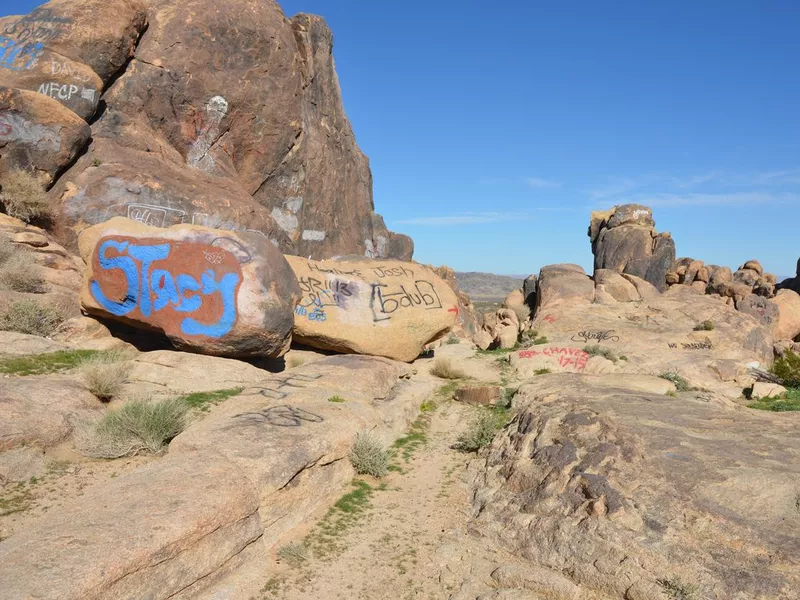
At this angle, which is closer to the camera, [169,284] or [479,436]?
[479,436]

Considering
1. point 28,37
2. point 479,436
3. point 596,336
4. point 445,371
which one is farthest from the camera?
point 596,336

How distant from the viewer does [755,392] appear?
44.8 ft

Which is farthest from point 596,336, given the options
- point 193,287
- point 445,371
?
point 193,287

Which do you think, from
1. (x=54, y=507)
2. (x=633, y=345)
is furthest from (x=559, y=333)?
(x=54, y=507)

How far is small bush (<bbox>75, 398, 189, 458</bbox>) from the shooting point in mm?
6449

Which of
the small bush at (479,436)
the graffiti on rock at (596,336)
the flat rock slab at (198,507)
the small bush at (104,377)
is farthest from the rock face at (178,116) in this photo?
the graffiti on rock at (596,336)

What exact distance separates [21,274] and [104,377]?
5.02 metres

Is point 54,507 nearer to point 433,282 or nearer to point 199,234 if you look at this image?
point 199,234

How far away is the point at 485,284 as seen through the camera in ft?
A: 502

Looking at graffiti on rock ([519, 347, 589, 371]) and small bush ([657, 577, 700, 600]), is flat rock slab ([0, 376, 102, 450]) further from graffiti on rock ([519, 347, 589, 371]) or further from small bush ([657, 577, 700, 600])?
graffiti on rock ([519, 347, 589, 371])

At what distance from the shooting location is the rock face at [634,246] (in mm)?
45688

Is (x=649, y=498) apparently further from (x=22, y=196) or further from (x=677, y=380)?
(x=22, y=196)

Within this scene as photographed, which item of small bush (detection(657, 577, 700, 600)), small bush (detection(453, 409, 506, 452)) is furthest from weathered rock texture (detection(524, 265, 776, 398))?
small bush (detection(657, 577, 700, 600))

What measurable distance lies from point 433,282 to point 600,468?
397 inches
